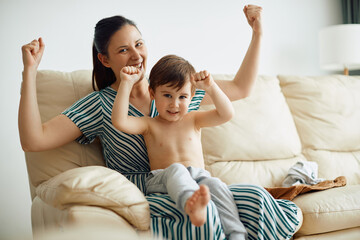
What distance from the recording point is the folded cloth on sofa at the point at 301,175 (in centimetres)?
185

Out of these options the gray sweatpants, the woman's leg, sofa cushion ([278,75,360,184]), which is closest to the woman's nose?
the gray sweatpants

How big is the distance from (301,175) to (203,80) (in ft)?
2.50

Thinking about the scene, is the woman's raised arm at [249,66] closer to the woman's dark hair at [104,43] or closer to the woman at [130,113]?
the woman at [130,113]

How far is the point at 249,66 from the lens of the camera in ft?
5.89

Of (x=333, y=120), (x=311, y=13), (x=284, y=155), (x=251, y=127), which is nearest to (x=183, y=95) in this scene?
(x=251, y=127)

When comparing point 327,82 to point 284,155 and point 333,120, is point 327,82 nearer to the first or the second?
point 333,120

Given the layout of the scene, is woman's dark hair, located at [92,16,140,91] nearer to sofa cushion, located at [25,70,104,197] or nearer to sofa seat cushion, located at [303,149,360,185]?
sofa cushion, located at [25,70,104,197]

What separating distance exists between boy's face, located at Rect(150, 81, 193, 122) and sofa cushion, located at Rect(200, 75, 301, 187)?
0.54 m

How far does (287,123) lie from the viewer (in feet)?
7.36

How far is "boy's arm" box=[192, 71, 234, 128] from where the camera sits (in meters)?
1.47

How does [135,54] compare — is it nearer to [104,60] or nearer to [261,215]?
[104,60]

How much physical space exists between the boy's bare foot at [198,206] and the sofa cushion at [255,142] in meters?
0.87

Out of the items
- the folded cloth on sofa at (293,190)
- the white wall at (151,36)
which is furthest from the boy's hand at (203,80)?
the white wall at (151,36)

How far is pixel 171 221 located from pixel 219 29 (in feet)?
6.75
